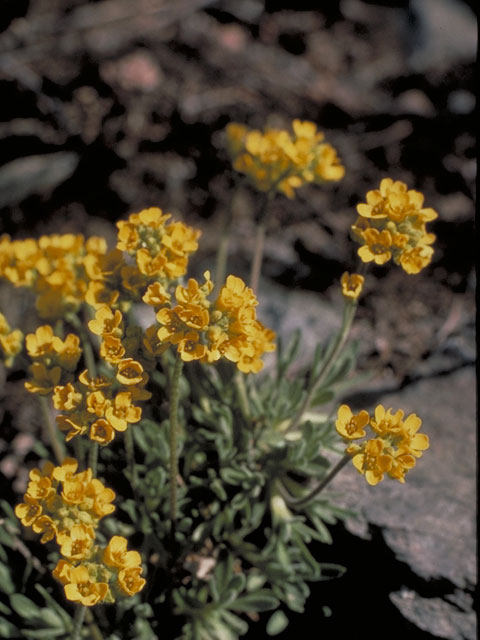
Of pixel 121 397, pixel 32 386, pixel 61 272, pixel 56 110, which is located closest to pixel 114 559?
pixel 121 397

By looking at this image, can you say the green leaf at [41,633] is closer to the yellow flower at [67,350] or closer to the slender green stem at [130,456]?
the slender green stem at [130,456]

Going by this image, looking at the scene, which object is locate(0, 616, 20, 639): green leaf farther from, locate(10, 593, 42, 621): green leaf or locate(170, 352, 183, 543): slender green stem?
locate(170, 352, 183, 543): slender green stem

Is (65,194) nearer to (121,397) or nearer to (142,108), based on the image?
(142,108)

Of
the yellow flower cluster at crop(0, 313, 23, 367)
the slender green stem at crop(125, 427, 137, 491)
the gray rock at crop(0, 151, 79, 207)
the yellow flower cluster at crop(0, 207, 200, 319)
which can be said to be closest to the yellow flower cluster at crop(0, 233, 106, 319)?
the yellow flower cluster at crop(0, 207, 200, 319)

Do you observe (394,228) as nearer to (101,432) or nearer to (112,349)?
(112,349)

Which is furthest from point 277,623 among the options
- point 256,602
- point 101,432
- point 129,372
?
point 129,372

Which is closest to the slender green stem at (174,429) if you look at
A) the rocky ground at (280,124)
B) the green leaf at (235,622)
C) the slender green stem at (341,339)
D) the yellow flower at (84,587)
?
the green leaf at (235,622)

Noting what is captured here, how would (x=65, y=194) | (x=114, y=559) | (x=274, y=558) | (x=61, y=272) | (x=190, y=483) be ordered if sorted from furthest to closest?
(x=65, y=194), (x=190, y=483), (x=274, y=558), (x=61, y=272), (x=114, y=559)
